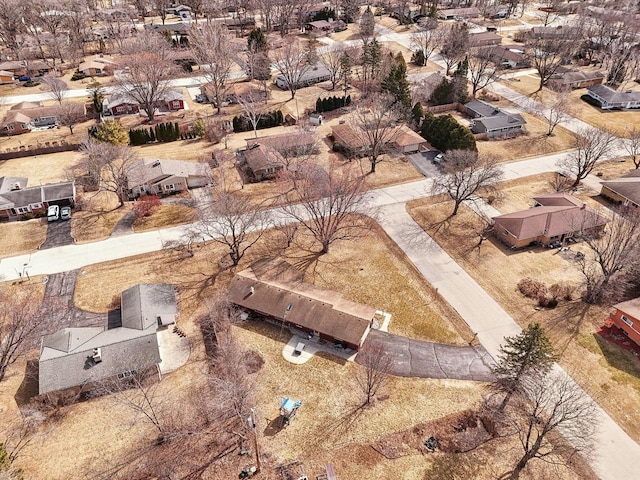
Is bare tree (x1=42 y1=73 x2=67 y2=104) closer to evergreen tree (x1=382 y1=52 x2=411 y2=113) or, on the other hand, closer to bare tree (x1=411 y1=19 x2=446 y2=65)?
evergreen tree (x1=382 y1=52 x2=411 y2=113)

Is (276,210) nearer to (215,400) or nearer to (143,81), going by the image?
(215,400)

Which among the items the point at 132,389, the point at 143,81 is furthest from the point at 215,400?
the point at 143,81

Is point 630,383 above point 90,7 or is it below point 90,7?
below

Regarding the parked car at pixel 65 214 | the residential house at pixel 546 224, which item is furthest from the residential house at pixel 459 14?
the parked car at pixel 65 214

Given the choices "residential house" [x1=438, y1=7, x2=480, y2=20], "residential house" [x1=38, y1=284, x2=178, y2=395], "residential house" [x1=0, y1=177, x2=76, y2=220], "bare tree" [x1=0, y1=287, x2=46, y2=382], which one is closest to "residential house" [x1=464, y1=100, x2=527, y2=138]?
"residential house" [x1=38, y1=284, x2=178, y2=395]

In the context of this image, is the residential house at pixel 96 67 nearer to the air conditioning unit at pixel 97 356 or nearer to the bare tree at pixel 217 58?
the bare tree at pixel 217 58

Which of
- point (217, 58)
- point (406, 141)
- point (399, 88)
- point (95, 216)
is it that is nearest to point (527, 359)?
point (406, 141)

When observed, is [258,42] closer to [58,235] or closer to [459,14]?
[58,235]
